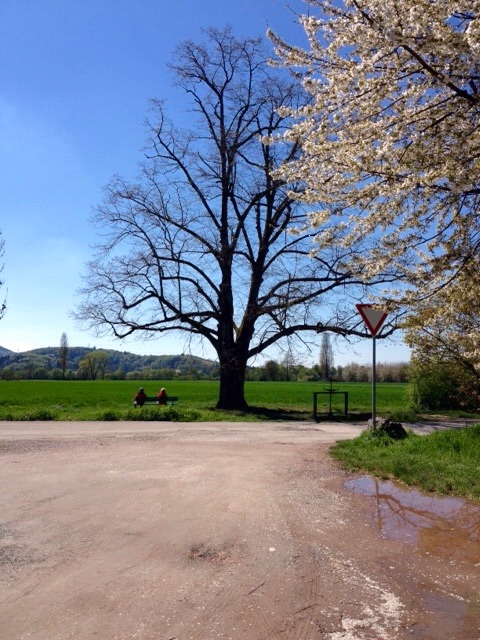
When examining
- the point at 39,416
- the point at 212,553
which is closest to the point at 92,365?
the point at 39,416

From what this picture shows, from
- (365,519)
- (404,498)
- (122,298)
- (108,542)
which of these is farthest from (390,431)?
(122,298)

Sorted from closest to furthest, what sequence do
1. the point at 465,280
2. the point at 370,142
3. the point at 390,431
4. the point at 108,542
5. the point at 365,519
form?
1. the point at 108,542
2. the point at 365,519
3. the point at 370,142
4. the point at 465,280
5. the point at 390,431

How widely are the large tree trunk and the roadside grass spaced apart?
14.3 meters

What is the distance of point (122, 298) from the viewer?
2678 centimetres

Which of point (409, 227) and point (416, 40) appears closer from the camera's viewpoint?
point (416, 40)

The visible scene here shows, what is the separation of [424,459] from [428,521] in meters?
3.15

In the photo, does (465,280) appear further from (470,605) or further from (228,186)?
(228,186)

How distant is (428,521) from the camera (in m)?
6.41

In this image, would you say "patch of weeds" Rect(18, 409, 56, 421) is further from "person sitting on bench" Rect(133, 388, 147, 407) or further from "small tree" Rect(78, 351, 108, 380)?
"small tree" Rect(78, 351, 108, 380)

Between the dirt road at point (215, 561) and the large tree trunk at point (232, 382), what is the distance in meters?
17.4

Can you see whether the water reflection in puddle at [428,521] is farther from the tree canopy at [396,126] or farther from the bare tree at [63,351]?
the bare tree at [63,351]

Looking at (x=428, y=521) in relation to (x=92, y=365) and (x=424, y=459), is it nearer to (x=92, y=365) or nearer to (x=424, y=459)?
(x=424, y=459)

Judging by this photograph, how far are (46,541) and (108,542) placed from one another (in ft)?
1.88

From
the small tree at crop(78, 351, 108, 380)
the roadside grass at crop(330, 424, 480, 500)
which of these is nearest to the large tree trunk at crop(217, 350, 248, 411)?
the roadside grass at crop(330, 424, 480, 500)
